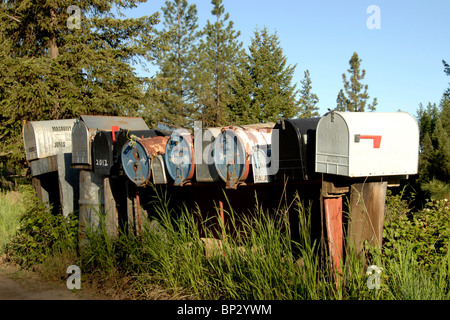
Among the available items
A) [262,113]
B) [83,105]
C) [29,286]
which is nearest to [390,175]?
[29,286]

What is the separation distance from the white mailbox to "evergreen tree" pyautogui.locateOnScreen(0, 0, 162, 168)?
840 centimetres

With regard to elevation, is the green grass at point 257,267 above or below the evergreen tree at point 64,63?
below

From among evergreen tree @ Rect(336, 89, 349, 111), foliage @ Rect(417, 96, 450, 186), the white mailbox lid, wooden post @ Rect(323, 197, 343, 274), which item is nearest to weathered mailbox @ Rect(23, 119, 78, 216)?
the white mailbox lid

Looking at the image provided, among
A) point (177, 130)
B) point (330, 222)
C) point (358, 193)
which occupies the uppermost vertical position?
point (177, 130)

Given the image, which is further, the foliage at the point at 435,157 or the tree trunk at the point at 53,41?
the tree trunk at the point at 53,41

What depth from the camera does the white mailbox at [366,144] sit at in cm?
318

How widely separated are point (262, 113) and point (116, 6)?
31.5ft

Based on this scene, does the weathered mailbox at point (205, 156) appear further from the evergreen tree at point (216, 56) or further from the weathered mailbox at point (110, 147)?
the evergreen tree at point (216, 56)

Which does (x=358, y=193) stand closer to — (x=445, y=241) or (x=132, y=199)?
(x=445, y=241)

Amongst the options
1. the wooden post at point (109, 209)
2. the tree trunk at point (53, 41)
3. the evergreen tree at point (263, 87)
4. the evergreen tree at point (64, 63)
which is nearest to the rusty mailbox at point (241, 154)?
the wooden post at point (109, 209)

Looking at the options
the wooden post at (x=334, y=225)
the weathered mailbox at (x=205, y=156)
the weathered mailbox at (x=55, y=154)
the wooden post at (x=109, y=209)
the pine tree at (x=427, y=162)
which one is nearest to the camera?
the wooden post at (x=334, y=225)

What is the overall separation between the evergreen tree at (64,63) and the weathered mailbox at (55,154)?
401 cm

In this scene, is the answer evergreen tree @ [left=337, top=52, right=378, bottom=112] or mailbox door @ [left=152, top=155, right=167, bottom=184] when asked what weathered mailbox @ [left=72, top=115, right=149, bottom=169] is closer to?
mailbox door @ [left=152, top=155, right=167, bottom=184]

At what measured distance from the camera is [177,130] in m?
4.64
